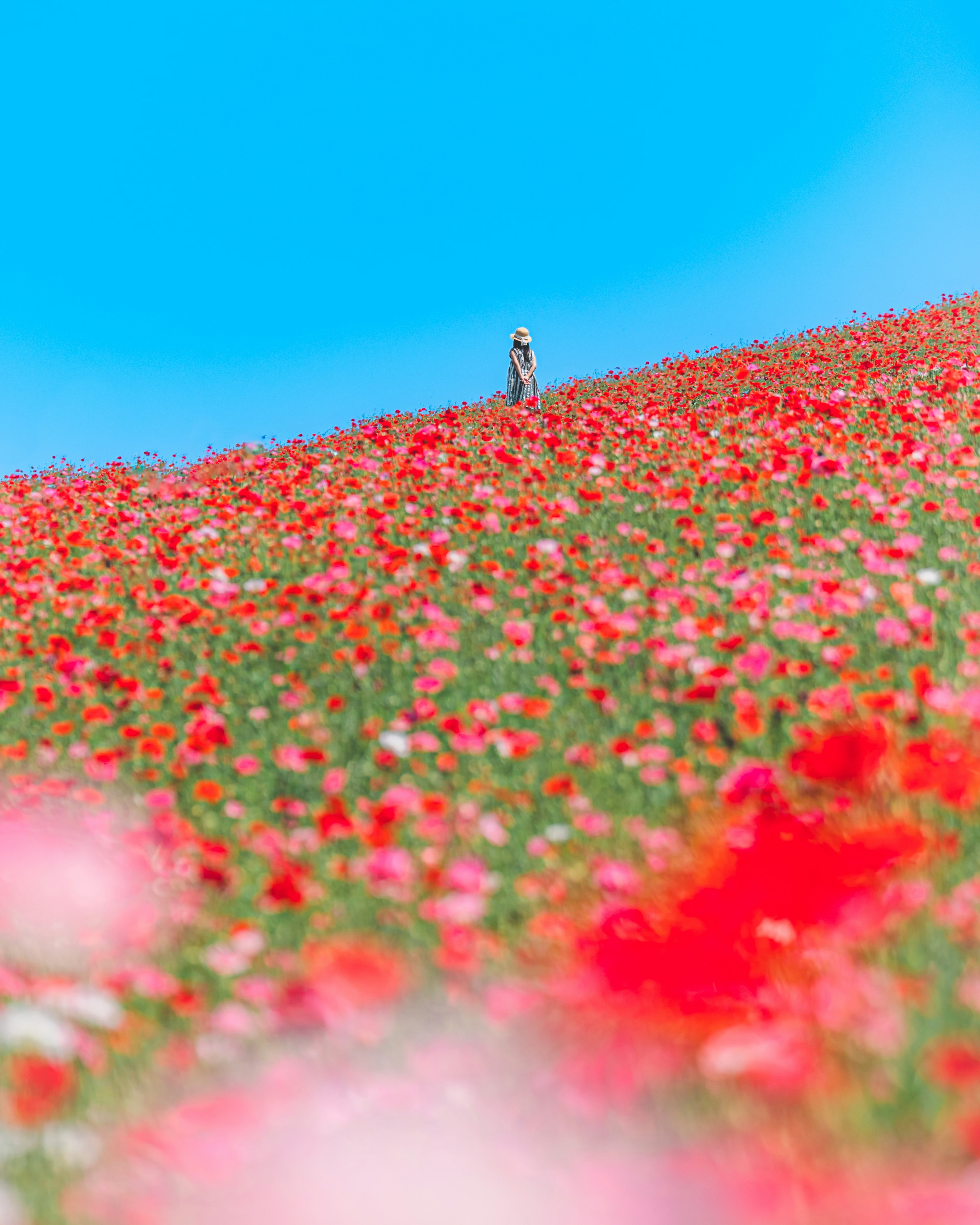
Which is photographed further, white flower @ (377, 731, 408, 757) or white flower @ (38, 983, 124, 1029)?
white flower @ (377, 731, 408, 757)

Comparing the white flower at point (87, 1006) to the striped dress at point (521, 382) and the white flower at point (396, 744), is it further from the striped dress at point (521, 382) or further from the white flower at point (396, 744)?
the striped dress at point (521, 382)

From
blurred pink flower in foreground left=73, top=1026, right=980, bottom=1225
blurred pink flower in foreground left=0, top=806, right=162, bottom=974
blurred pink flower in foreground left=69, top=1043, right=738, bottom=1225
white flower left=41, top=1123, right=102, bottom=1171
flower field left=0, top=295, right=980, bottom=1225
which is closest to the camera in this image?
blurred pink flower in foreground left=73, top=1026, right=980, bottom=1225

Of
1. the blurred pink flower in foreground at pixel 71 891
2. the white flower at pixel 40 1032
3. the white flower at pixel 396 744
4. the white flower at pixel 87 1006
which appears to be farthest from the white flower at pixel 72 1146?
the white flower at pixel 396 744

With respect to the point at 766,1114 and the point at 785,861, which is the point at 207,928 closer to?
the point at 785,861

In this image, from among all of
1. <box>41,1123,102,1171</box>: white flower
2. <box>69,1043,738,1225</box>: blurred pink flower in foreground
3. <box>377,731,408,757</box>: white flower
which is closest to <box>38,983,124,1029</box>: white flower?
<box>41,1123,102,1171</box>: white flower

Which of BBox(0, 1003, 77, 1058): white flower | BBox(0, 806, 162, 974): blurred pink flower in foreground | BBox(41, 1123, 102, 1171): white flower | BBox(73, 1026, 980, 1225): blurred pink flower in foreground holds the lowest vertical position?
BBox(73, 1026, 980, 1225): blurred pink flower in foreground

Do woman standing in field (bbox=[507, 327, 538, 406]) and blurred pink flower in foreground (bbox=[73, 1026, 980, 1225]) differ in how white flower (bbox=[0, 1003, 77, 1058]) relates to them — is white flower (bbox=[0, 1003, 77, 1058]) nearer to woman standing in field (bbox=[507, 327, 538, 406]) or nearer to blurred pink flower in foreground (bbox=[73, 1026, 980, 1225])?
blurred pink flower in foreground (bbox=[73, 1026, 980, 1225])

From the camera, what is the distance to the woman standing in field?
59.0 feet

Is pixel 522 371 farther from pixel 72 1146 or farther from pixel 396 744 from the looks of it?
pixel 72 1146

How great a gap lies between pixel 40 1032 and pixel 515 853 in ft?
6.29

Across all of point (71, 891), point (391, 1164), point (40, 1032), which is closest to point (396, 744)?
point (71, 891)

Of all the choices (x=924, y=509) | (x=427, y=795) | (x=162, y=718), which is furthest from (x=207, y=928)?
(x=924, y=509)

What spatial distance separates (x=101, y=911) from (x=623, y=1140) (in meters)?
3.15

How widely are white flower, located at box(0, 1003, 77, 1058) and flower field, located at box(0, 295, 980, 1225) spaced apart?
20 millimetres
